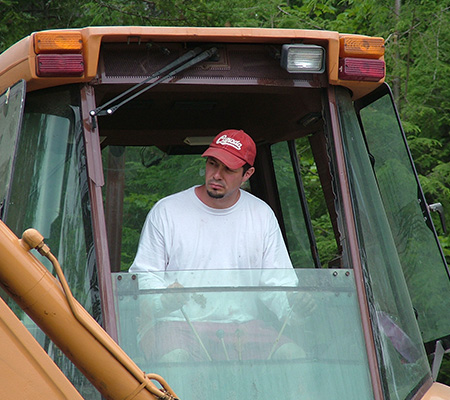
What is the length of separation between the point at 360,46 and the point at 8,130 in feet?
5.17

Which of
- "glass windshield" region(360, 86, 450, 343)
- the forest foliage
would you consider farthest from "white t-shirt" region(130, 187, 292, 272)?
the forest foliage

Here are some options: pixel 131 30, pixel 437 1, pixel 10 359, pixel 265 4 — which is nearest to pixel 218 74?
pixel 131 30

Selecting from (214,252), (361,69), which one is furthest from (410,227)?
(214,252)

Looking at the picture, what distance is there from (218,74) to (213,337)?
1.18 metres

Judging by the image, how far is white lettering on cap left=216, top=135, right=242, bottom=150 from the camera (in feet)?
13.4

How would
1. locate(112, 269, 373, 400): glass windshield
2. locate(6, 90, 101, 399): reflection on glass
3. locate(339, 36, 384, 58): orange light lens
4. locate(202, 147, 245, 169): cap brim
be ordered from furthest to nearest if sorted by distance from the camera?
locate(202, 147, 245, 169): cap brim < locate(339, 36, 384, 58): orange light lens < locate(6, 90, 101, 399): reflection on glass < locate(112, 269, 373, 400): glass windshield

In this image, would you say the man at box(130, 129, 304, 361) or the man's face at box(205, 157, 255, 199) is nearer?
the man at box(130, 129, 304, 361)

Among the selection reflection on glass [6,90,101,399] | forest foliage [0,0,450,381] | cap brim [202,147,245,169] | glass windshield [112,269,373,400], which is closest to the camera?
glass windshield [112,269,373,400]

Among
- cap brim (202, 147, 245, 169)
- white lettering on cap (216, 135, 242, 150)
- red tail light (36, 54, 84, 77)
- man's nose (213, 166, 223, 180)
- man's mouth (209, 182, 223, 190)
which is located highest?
red tail light (36, 54, 84, 77)

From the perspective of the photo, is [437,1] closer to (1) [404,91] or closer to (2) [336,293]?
(1) [404,91]

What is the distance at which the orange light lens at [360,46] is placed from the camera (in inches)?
140

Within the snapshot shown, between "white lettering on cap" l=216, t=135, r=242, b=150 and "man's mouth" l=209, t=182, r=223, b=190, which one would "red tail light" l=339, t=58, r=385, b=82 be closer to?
"white lettering on cap" l=216, t=135, r=242, b=150

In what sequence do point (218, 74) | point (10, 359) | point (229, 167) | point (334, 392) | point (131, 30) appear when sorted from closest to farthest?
point (10, 359)
point (334, 392)
point (131, 30)
point (218, 74)
point (229, 167)

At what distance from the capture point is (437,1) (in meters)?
8.45
